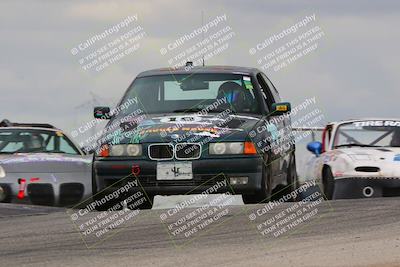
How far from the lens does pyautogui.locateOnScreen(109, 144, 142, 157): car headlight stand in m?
11.0

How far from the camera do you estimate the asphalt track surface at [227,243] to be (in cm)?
802

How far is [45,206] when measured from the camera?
1238 centimetres

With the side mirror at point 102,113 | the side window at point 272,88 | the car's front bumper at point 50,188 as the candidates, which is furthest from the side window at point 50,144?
the side window at point 272,88

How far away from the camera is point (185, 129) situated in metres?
11.1

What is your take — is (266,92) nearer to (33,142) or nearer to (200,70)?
(200,70)

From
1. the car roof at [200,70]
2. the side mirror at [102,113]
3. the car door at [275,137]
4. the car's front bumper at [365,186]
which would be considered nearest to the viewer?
the car door at [275,137]

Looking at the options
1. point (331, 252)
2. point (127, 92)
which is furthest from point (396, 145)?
point (331, 252)

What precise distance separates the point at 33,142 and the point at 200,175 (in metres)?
4.09

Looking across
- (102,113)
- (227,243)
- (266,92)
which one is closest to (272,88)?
(266,92)

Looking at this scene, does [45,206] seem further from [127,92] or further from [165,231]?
[165,231]

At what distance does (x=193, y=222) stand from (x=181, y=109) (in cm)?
221

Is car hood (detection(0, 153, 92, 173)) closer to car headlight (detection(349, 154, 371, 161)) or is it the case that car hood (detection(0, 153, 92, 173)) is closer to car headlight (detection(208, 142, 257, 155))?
car headlight (detection(208, 142, 257, 155))

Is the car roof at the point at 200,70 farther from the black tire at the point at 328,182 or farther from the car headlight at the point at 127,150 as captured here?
the black tire at the point at 328,182

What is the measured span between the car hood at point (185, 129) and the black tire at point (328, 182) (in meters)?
2.17
